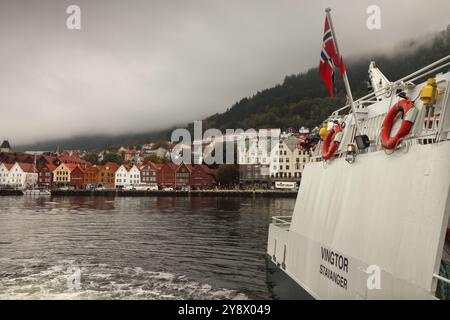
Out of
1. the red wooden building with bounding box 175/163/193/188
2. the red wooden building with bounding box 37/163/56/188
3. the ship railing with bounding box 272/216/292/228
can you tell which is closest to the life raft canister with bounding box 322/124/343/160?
the ship railing with bounding box 272/216/292/228

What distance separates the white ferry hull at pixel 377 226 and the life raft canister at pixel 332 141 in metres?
0.30

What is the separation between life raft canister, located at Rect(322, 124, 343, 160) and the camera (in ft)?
34.8

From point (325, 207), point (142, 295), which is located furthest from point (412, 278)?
point (142, 295)

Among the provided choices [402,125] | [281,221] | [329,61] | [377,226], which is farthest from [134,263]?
[402,125]

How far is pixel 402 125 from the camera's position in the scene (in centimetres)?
723

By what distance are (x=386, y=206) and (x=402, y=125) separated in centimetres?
158

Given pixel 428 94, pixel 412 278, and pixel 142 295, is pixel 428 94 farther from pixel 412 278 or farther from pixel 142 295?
pixel 142 295

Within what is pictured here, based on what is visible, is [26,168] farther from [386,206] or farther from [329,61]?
[386,206]

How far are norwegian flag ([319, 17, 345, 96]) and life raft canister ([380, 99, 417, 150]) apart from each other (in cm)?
193

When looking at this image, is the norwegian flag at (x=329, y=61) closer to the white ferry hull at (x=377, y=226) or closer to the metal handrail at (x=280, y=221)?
the white ferry hull at (x=377, y=226)

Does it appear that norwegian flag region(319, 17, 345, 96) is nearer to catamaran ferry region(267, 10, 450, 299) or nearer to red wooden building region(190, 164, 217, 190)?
catamaran ferry region(267, 10, 450, 299)

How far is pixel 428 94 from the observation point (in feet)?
21.9

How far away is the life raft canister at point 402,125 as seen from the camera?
7.15m
